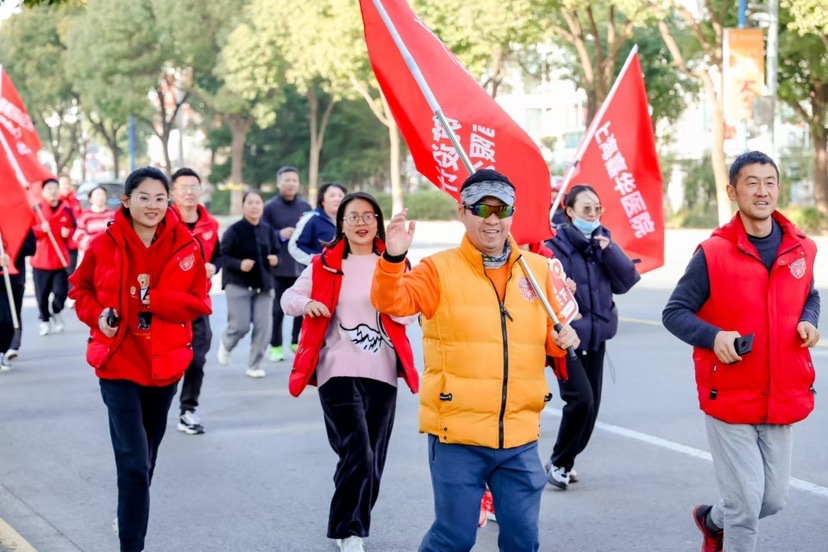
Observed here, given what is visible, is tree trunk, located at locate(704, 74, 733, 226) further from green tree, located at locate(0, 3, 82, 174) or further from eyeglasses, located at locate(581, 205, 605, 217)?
green tree, located at locate(0, 3, 82, 174)

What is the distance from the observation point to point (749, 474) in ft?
16.0

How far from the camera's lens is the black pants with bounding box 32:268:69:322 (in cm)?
1480

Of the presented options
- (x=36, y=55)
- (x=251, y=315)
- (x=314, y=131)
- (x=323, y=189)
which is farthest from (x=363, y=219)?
(x=36, y=55)

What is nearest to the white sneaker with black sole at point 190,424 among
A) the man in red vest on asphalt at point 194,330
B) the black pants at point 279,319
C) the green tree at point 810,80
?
the man in red vest on asphalt at point 194,330

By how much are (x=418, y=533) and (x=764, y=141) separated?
1846 cm

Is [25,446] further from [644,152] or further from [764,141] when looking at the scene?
[764,141]

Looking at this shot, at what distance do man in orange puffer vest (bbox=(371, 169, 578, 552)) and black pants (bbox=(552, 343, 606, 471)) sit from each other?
227 cm

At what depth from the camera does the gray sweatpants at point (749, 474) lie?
488 centimetres

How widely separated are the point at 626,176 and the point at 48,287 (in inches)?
333

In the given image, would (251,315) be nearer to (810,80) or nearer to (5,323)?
(5,323)

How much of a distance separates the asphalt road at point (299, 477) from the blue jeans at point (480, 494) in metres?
1.66

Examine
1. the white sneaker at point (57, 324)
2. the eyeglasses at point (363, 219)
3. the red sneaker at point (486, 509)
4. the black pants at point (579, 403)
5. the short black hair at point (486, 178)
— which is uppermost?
the short black hair at point (486, 178)

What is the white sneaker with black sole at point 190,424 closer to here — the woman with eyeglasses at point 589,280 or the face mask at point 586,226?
the woman with eyeglasses at point 589,280

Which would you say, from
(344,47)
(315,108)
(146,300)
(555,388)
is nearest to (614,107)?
(555,388)
